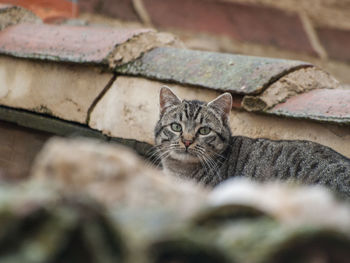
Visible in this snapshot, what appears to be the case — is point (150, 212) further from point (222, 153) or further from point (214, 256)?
point (222, 153)

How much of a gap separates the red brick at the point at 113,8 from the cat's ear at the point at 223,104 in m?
2.52

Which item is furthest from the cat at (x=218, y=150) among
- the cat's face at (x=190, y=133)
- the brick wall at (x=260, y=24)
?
the brick wall at (x=260, y=24)

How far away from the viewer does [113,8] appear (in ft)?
18.9

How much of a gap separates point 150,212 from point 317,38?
5.32 metres

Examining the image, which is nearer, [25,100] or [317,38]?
[25,100]

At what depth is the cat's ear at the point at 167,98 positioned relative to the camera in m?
3.49

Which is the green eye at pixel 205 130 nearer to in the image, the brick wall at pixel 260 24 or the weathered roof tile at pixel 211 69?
the weathered roof tile at pixel 211 69

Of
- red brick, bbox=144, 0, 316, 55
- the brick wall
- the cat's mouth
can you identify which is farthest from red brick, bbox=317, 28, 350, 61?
the cat's mouth

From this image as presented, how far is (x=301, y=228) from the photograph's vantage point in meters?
0.93

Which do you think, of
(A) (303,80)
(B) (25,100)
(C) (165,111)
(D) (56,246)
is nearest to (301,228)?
(D) (56,246)

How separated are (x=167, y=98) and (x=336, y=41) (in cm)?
301

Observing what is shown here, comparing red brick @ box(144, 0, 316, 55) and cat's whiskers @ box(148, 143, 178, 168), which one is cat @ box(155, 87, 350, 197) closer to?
cat's whiskers @ box(148, 143, 178, 168)

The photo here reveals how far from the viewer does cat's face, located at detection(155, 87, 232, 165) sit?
3656 mm

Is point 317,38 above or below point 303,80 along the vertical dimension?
above
